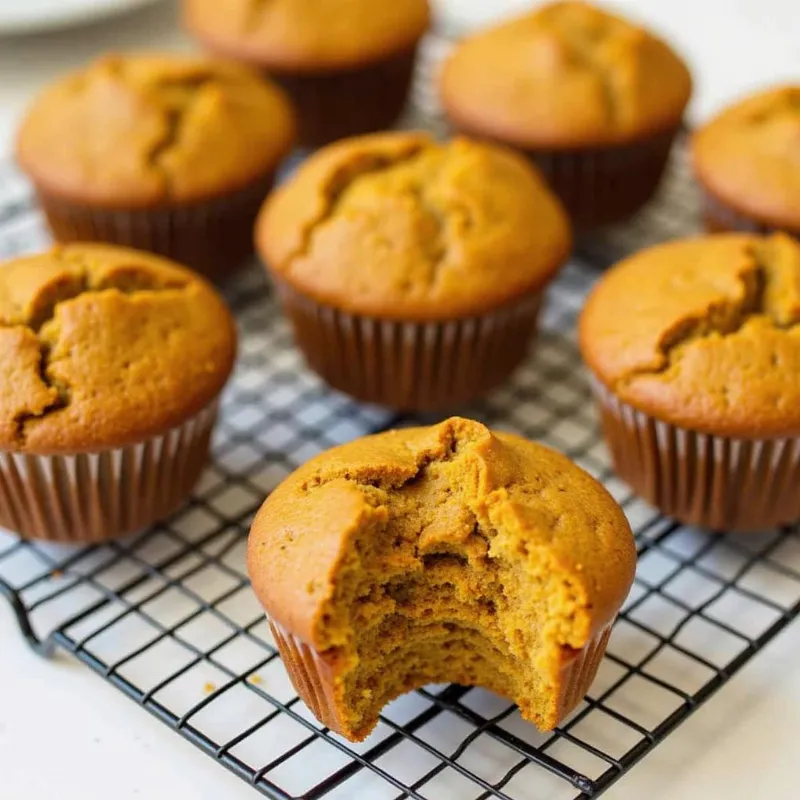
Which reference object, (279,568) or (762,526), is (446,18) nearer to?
(762,526)

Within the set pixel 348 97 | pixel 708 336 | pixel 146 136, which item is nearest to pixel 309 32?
pixel 348 97

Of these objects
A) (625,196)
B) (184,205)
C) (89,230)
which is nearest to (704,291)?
(625,196)

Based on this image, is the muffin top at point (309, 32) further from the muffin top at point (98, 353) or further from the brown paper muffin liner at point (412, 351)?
the muffin top at point (98, 353)

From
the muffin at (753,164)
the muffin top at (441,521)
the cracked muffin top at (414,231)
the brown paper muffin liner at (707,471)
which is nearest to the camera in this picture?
the muffin top at (441,521)

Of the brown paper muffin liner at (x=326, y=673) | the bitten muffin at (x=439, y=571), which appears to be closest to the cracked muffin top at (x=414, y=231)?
the bitten muffin at (x=439, y=571)

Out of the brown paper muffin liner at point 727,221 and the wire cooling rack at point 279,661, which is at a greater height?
the brown paper muffin liner at point 727,221

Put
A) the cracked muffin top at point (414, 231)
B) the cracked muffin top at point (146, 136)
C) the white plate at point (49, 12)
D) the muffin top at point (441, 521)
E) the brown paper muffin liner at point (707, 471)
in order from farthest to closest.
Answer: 1. the white plate at point (49, 12)
2. the cracked muffin top at point (146, 136)
3. the cracked muffin top at point (414, 231)
4. the brown paper muffin liner at point (707, 471)
5. the muffin top at point (441, 521)

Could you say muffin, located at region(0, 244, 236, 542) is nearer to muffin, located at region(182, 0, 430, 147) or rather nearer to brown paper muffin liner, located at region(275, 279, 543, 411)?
brown paper muffin liner, located at region(275, 279, 543, 411)

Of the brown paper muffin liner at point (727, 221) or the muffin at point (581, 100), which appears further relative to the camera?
the muffin at point (581, 100)
